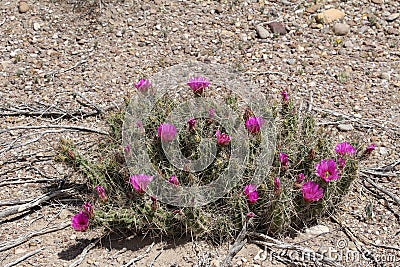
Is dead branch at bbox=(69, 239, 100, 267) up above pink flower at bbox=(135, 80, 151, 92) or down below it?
below

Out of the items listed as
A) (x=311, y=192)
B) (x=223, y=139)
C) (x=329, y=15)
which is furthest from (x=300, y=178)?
(x=329, y=15)

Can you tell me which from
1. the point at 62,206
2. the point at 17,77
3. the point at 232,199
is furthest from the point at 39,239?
the point at 17,77

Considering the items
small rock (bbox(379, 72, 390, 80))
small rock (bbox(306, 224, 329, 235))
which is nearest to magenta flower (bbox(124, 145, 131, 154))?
small rock (bbox(306, 224, 329, 235))

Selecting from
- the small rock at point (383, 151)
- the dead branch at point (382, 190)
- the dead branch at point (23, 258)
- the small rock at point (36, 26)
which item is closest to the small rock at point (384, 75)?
the small rock at point (383, 151)

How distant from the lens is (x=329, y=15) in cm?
529

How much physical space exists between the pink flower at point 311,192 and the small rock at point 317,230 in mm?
334

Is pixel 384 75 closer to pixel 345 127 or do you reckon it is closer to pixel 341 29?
pixel 341 29

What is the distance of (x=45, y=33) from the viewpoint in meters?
5.43

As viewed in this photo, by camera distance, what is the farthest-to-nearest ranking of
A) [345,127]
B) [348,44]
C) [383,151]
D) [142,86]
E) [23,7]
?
1. [23,7]
2. [348,44]
3. [345,127]
4. [383,151]
5. [142,86]

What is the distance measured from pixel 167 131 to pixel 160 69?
1568mm

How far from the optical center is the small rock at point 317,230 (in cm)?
356

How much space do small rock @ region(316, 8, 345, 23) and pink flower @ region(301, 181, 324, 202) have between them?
2.37m

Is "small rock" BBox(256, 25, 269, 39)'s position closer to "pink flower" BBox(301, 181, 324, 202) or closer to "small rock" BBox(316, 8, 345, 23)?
"small rock" BBox(316, 8, 345, 23)

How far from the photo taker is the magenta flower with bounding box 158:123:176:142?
3445 millimetres
